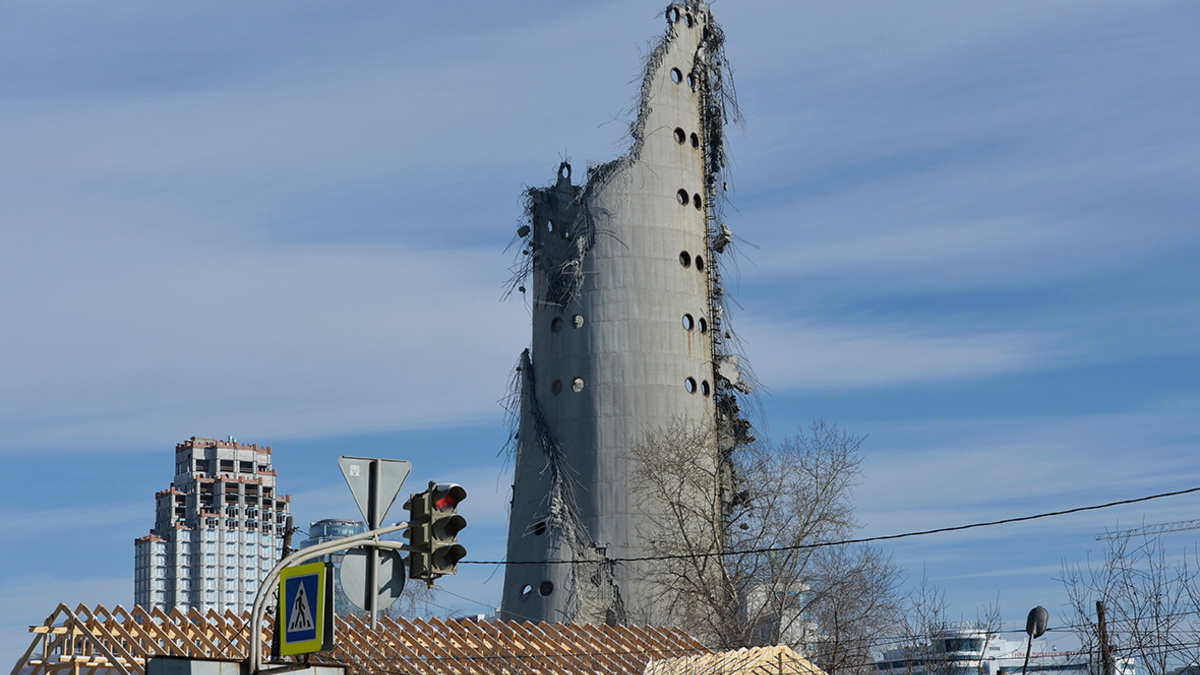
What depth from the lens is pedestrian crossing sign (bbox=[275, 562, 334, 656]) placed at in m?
13.4

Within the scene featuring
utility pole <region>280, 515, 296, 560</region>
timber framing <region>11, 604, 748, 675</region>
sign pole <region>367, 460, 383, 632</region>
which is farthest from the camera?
timber framing <region>11, 604, 748, 675</region>

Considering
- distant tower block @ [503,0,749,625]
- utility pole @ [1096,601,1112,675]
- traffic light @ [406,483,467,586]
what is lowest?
utility pole @ [1096,601,1112,675]

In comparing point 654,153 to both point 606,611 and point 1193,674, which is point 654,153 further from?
point 1193,674

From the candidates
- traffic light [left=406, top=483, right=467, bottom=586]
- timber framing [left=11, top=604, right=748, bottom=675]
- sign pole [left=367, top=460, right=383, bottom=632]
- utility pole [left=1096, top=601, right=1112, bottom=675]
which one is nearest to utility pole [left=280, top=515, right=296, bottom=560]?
timber framing [left=11, top=604, right=748, bottom=675]

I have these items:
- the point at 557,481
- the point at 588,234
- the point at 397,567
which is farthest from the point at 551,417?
the point at 397,567

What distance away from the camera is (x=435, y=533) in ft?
42.3

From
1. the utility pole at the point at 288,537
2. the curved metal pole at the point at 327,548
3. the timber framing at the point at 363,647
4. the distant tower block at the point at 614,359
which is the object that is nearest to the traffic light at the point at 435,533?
the curved metal pole at the point at 327,548

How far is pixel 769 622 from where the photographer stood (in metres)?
38.9

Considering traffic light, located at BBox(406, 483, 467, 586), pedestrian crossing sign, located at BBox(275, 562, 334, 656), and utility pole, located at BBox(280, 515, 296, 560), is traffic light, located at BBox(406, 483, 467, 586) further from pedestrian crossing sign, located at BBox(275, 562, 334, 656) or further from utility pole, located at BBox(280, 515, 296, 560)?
utility pole, located at BBox(280, 515, 296, 560)

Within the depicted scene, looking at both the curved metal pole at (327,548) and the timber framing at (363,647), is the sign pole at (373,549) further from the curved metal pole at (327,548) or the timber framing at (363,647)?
the timber framing at (363,647)

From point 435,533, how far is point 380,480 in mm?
1005

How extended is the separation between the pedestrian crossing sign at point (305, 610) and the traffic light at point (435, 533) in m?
1.09

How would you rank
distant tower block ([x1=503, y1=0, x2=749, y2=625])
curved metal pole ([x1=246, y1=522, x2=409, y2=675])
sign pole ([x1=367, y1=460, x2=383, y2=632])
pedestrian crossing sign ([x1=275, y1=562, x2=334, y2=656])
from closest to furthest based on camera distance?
curved metal pole ([x1=246, y1=522, x2=409, y2=675]) < sign pole ([x1=367, y1=460, x2=383, y2=632]) < pedestrian crossing sign ([x1=275, y1=562, x2=334, y2=656]) < distant tower block ([x1=503, y1=0, x2=749, y2=625])

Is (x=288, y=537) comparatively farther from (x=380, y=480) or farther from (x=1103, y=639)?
(x=1103, y=639)
